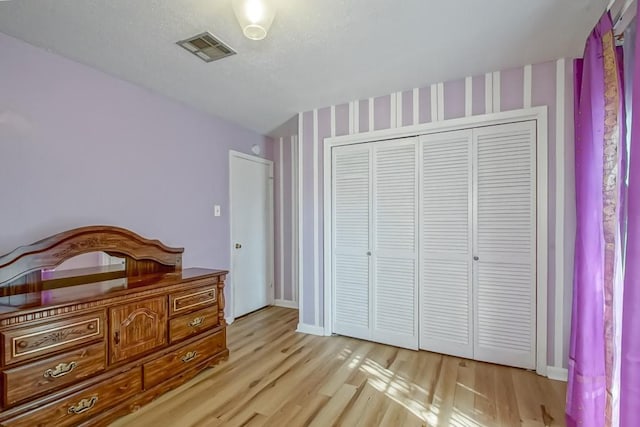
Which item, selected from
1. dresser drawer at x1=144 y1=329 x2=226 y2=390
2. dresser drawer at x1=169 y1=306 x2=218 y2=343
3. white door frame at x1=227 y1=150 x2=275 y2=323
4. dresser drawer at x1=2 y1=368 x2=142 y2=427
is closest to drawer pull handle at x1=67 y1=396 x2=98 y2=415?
dresser drawer at x1=2 y1=368 x2=142 y2=427

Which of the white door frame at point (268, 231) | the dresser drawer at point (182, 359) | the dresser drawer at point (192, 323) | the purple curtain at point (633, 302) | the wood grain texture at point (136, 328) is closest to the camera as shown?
the purple curtain at point (633, 302)

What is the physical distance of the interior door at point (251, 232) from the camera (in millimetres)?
3877

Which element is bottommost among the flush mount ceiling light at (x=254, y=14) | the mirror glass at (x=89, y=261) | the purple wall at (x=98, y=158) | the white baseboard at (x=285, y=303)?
the white baseboard at (x=285, y=303)

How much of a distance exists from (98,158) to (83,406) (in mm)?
1724

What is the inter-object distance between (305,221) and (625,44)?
2718mm

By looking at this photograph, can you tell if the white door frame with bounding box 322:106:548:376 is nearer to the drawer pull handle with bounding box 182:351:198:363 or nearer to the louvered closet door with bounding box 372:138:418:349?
the louvered closet door with bounding box 372:138:418:349

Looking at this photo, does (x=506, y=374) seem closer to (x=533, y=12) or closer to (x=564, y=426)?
(x=564, y=426)

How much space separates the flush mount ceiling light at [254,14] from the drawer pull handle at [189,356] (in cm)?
225

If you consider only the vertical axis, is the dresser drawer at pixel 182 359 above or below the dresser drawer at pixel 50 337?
below

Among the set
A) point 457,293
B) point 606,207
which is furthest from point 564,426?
point 606,207

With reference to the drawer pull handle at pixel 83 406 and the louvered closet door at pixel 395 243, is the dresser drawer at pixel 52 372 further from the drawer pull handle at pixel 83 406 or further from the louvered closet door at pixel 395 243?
the louvered closet door at pixel 395 243

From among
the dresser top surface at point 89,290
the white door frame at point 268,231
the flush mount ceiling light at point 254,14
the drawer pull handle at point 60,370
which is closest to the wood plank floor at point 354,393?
the drawer pull handle at point 60,370

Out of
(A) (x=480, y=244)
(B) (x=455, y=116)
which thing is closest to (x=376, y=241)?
(A) (x=480, y=244)

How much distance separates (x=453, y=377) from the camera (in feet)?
7.91
